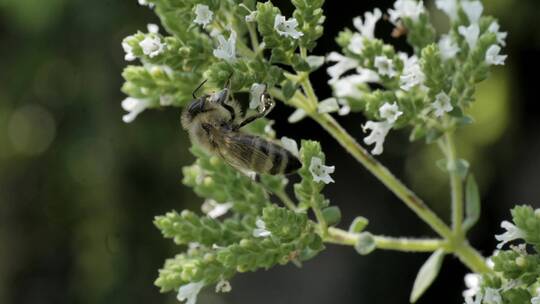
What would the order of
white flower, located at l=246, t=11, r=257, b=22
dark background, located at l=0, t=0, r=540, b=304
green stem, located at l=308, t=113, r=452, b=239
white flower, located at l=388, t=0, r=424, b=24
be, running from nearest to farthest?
white flower, located at l=246, t=11, r=257, b=22, green stem, located at l=308, t=113, r=452, b=239, white flower, located at l=388, t=0, r=424, b=24, dark background, located at l=0, t=0, r=540, b=304

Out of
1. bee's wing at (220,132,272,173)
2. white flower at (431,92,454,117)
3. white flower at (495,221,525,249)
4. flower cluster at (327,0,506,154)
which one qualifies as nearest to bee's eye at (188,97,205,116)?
bee's wing at (220,132,272,173)

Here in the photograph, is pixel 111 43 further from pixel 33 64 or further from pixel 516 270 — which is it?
pixel 516 270

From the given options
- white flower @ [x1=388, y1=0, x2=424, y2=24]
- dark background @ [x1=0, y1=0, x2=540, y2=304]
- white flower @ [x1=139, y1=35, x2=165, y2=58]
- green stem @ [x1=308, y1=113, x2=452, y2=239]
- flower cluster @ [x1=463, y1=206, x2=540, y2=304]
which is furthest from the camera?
dark background @ [x1=0, y1=0, x2=540, y2=304]

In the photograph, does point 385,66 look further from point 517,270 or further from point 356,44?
point 517,270

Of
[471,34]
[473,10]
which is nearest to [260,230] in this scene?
[471,34]

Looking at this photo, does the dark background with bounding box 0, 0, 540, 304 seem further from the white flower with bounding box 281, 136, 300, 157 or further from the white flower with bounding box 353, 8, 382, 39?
the white flower with bounding box 281, 136, 300, 157

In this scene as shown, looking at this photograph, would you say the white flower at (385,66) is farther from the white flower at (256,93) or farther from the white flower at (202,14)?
the white flower at (202,14)
